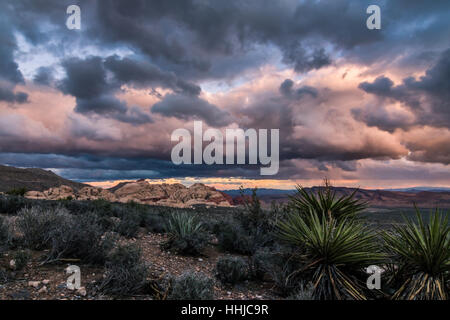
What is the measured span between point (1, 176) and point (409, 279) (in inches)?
2946

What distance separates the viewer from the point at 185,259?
8.62 meters

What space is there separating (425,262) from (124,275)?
18.5ft

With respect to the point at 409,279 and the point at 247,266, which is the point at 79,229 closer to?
the point at 247,266

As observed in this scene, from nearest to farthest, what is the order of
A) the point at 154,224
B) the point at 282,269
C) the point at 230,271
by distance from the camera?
the point at 282,269 → the point at 230,271 → the point at 154,224

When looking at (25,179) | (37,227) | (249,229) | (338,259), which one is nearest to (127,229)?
(37,227)

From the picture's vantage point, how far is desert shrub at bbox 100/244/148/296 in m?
5.62

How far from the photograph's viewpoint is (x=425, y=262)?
212 inches

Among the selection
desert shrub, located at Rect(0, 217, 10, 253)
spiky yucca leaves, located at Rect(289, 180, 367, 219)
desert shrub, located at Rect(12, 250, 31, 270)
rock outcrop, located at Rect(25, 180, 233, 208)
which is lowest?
rock outcrop, located at Rect(25, 180, 233, 208)

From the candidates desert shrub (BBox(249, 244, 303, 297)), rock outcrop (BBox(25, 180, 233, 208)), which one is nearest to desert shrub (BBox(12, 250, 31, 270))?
desert shrub (BBox(249, 244, 303, 297))

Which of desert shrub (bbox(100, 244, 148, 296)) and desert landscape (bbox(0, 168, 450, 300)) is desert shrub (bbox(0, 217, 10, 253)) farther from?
desert shrub (bbox(100, 244, 148, 296))

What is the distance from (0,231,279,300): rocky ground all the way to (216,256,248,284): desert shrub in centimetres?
17

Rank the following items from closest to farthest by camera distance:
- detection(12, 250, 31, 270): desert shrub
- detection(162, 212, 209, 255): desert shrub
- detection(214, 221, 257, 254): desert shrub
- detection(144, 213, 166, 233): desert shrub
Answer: detection(12, 250, 31, 270): desert shrub, detection(162, 212, 209, 255): desert shrub, detection(214, 221, 257, 254): desert shrub, detection(144, 213, 166, 233): desert shrub

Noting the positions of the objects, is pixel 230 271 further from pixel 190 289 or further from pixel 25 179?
pixel 25 179

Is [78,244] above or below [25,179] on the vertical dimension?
below
